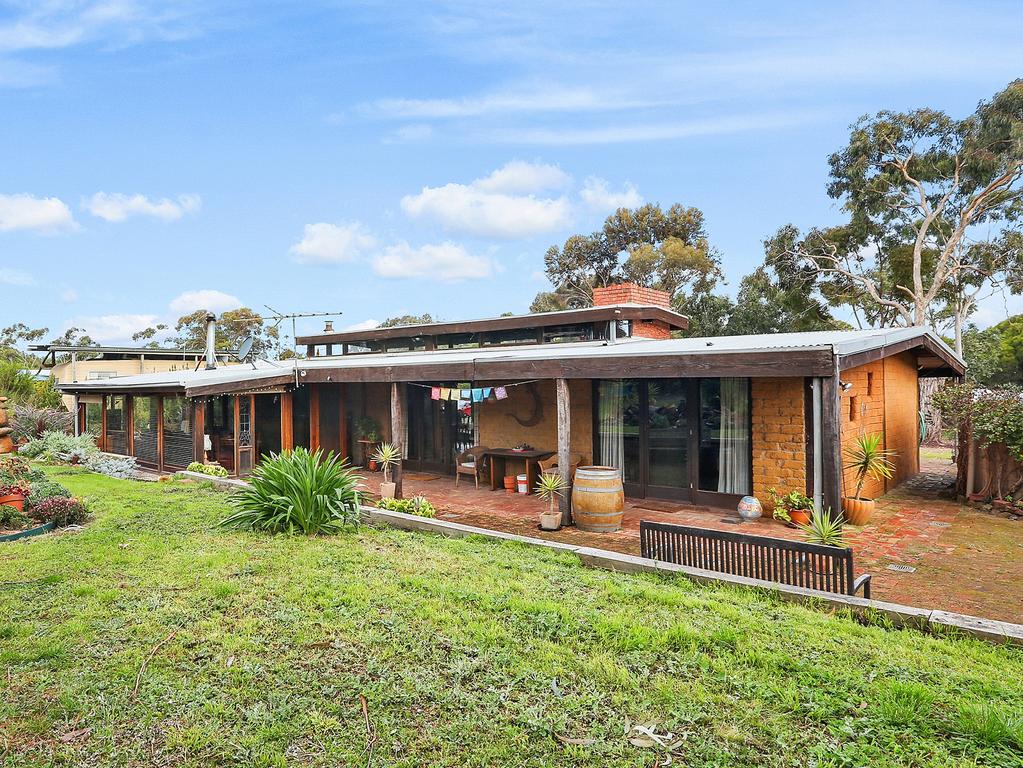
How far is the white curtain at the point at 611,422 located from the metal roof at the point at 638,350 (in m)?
0.80

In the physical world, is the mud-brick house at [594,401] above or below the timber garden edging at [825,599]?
above

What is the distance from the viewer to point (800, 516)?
7992 millimetres

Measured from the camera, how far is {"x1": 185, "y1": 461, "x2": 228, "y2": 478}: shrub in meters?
12.4

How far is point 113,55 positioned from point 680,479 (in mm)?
14172

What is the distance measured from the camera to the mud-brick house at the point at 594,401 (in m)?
8.00

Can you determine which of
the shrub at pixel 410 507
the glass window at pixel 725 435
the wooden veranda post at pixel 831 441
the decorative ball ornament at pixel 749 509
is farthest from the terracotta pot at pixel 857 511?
the shrub at pixel 410 507

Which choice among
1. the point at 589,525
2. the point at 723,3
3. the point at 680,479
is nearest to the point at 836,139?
the point at 723,3

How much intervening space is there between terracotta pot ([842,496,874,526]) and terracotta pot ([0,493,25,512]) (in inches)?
432

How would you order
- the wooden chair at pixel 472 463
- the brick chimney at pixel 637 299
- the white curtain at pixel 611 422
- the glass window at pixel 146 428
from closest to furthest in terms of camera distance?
the white curtain at pixel 611 422 < the wooden chair at pixel 472 463 < the brick chimney at pixel 637 299 < the glass window at pixel 146 428

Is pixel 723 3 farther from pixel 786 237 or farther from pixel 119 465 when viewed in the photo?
pixel 786 237

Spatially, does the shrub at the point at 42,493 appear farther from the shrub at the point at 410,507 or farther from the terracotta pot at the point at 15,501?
the shrub at the point at 410,507

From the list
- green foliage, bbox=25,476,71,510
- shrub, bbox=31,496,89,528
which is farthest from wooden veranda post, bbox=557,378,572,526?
Answer: green foliage, bbox=25,476,71,510

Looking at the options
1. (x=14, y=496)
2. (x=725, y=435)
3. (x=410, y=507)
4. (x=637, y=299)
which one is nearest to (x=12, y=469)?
(x=14, y=496)

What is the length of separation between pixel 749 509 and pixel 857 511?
1368 millimetres
